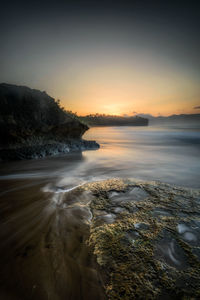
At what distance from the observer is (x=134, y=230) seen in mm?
1579

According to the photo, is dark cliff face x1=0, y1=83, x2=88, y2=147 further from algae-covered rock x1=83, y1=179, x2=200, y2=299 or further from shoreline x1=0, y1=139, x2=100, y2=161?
algae-covered rock x1=83, y1=179, x2=200, y2=299

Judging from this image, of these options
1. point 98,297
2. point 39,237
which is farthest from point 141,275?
point 39,237

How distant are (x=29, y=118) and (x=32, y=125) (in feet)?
1.11

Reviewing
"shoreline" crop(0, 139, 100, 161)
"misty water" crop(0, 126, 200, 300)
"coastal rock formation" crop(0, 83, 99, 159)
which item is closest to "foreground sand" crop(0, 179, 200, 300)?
"misty water" crop(0, 126, 200, 300)

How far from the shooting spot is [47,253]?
1305mm

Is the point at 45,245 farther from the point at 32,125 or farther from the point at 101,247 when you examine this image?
the point at 32,125

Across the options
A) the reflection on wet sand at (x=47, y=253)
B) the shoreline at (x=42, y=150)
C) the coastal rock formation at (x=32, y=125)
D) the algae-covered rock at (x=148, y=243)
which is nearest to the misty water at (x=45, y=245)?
the reflection on wet sand at (x=47, y=253)

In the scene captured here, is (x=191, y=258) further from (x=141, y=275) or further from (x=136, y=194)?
(x=136, y=194)

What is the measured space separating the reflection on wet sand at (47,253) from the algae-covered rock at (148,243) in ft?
0.46

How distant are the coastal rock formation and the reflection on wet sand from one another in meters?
3.84

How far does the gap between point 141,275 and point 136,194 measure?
1450 millimetres

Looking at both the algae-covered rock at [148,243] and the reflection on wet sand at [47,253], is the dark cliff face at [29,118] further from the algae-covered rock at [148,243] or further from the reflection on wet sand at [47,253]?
the algae-covered rock at [148,243]

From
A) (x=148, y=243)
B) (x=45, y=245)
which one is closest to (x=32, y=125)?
(x=45, y=245)

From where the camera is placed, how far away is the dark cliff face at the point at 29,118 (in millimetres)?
5316
